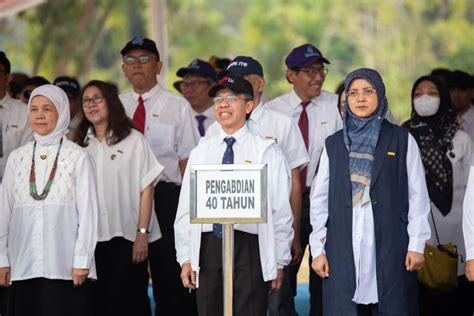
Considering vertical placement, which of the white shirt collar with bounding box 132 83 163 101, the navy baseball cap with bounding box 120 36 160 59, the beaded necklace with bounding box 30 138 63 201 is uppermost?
the navy baseball cap with bounding box 120 36 160 59

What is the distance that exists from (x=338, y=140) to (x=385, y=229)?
561mm

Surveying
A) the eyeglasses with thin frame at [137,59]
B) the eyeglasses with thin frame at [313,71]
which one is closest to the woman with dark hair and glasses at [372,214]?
the eyeglasses with thin frame at [313,71]

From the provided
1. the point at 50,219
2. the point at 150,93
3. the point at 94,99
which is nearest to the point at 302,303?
the point at 150,93

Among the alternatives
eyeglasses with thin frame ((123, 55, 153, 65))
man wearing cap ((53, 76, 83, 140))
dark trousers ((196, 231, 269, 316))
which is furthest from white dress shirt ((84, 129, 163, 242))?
man wearing cap ((53, 76, 83, 140))

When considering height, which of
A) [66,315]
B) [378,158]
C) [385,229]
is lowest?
[66,315]

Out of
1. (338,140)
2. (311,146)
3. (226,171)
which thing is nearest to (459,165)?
(311,146)

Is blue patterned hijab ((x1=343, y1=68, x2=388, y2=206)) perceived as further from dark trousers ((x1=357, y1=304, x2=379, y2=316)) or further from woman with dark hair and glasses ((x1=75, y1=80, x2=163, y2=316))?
woman with dark hair and glasses ((x1=75, y1=80, x2=163, y2=316))

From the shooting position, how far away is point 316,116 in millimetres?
8305

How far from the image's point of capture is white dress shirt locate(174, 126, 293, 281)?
6.38 metres

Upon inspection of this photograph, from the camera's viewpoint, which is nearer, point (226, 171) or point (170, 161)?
point (226, 171)

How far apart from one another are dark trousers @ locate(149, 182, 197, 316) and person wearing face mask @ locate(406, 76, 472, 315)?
5.66 feet

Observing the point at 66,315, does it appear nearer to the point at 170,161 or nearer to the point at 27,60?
the point at 170,161

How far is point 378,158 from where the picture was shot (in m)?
6.18

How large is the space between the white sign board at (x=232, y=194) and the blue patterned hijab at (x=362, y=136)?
76 cm
